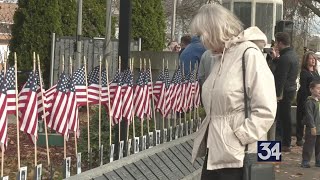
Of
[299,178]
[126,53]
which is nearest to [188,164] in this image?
[126,53]

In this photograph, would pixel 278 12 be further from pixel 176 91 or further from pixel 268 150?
pixel 268 150

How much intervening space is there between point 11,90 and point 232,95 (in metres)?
2.19

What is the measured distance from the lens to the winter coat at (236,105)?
15.9ft

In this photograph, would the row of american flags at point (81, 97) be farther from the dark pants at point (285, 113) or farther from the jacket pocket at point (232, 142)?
the dark pants at point (285, 113)

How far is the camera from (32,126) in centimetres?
659

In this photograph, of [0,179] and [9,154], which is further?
[9,154]

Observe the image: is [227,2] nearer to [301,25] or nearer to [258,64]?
[258,64]

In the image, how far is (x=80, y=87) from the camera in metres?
7.59

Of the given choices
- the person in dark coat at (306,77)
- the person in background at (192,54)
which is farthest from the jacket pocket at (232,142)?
the person in dark coat at (306,77)

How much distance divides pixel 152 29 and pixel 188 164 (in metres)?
15.2

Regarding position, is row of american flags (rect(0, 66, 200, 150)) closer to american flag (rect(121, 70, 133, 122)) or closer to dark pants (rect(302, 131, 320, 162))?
american flag (rect(121, 70, 133, 122))

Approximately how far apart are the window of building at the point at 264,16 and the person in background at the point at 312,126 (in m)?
7.08

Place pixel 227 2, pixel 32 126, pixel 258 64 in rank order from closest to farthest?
pixel 258 64, pixel 32 126, pixel 227 2

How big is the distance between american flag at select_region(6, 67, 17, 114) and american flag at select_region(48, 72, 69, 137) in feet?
2.62
